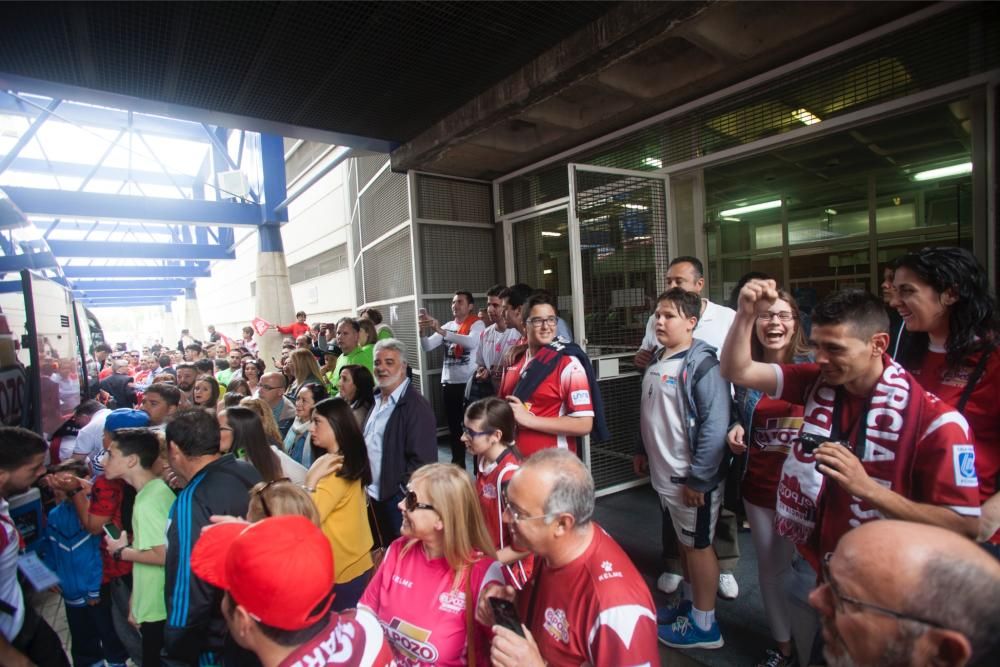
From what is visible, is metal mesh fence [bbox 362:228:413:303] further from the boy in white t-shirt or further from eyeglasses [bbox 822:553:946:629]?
eyeglasses [bbox 822:553:946:629]

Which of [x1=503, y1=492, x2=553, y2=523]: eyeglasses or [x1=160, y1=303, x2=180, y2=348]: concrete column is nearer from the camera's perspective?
[x1=503, y1=492, x2=553, y2=523]: eyeglasses

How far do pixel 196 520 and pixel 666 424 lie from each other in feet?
7.43

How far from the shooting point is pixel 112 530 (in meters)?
2.54

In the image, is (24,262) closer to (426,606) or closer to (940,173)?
(426,606)

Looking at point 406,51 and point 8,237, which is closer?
point 406,51

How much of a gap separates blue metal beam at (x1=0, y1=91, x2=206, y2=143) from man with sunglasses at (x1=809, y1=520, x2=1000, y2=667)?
9019 millimetres

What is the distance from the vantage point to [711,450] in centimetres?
236

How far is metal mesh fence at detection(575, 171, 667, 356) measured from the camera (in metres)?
4.31

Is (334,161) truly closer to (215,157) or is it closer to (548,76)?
(548,76)

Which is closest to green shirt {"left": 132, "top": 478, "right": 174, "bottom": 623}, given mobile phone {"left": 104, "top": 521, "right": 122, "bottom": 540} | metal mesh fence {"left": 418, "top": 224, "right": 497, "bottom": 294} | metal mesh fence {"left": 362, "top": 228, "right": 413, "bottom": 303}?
mobile phone {"left": 104, "top": 521, "right": 122, "bottom": 540}

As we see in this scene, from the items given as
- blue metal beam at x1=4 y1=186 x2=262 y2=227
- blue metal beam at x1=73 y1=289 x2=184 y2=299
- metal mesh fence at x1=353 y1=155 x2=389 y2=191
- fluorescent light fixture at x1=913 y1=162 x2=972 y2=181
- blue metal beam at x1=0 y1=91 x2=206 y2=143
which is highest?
blue metal beam at x1=0 y1=91 x2=206 y2=143

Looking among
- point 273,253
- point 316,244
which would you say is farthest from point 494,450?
point 316,244

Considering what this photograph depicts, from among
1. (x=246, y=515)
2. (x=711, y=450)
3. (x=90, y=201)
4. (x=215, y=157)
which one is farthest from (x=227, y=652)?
(x=215, y=157)

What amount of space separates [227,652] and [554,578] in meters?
1.45
